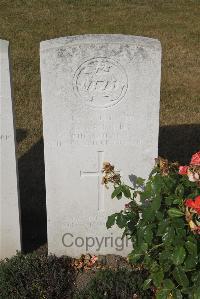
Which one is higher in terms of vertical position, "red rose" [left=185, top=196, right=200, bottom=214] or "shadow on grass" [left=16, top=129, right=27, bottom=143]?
"red rose" [left=185, top=196, right=200, bottom=214]

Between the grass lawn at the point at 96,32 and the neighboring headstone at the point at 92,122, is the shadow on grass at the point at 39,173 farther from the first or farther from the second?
the neighboring headstone at the point at 92,122

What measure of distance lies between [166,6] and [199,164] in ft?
39.7

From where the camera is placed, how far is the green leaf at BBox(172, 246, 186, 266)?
10.8 ft

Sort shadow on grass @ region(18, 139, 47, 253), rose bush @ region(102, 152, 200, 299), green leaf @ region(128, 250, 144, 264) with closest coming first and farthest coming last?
rose bush @ region(102, 152, 200, 299) → green leaf @ region(128, 250, 144, 264) → shadow on grass @ region(18, 139, 47, 253)

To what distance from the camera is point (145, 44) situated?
4.19 meters

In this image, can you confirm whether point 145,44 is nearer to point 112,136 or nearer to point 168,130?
point 112,136

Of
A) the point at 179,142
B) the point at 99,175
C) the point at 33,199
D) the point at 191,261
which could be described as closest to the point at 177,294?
the point at 191,261

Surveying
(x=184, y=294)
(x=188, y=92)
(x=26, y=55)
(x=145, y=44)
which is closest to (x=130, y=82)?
(x=145, y=44)

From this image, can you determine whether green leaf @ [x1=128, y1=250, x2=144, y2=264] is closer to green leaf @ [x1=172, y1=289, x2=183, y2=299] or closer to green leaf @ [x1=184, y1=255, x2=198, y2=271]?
green leaf @ [x1=172, y1=289, x2=183, y2=299]

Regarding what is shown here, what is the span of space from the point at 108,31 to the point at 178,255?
32.2ft

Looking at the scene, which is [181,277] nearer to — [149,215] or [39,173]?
[149,215]

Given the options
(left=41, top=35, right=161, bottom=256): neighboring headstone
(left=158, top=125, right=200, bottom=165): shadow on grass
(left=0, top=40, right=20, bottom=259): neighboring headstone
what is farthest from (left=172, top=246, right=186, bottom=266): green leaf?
(left=158, top=125, right=200, bottom=165): shadow on grass

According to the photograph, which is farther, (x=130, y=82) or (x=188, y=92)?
(x=188, y=92)

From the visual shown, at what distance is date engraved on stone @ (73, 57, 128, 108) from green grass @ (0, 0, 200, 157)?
9.37 ft
